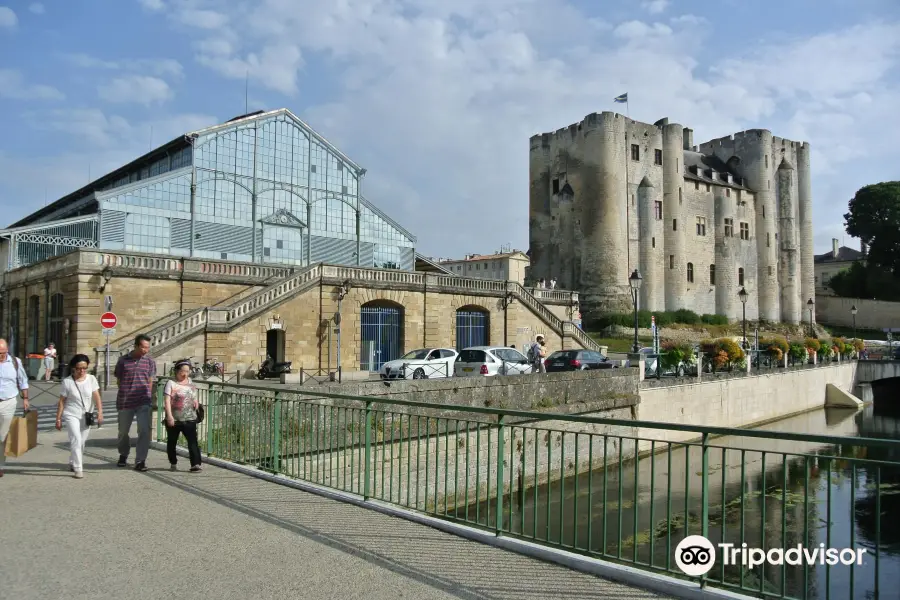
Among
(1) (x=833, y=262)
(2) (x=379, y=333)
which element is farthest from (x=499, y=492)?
(1) (x=833, y=262)

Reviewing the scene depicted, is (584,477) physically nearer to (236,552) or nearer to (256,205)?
(236,552)

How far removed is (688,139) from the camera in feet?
248

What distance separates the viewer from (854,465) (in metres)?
4.70

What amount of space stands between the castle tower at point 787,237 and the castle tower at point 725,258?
24.2 feet

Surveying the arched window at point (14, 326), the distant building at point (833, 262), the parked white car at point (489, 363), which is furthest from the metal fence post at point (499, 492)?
the distant building at point (833, 262)

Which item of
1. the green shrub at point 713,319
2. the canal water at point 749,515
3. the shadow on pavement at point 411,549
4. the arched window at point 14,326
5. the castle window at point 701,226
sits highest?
the castle window at point 701,226

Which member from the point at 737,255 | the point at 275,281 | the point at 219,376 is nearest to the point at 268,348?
the point at 275,281

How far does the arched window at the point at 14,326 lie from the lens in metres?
32.8

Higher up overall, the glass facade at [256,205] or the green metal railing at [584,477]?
the glass facade at [256,205]

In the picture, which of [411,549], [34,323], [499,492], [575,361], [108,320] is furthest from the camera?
[34,323]

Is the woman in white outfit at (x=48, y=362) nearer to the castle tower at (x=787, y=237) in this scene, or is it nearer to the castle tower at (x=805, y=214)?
the castle tower at (x=787, y=237)

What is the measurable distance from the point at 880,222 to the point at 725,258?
2336cm

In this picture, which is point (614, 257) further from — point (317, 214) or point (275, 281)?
point (275, 281)

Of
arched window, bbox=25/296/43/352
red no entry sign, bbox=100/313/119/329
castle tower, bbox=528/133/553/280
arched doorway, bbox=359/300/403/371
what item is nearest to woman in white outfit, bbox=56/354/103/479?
red no entry sign, bbox=100/313/119/329
